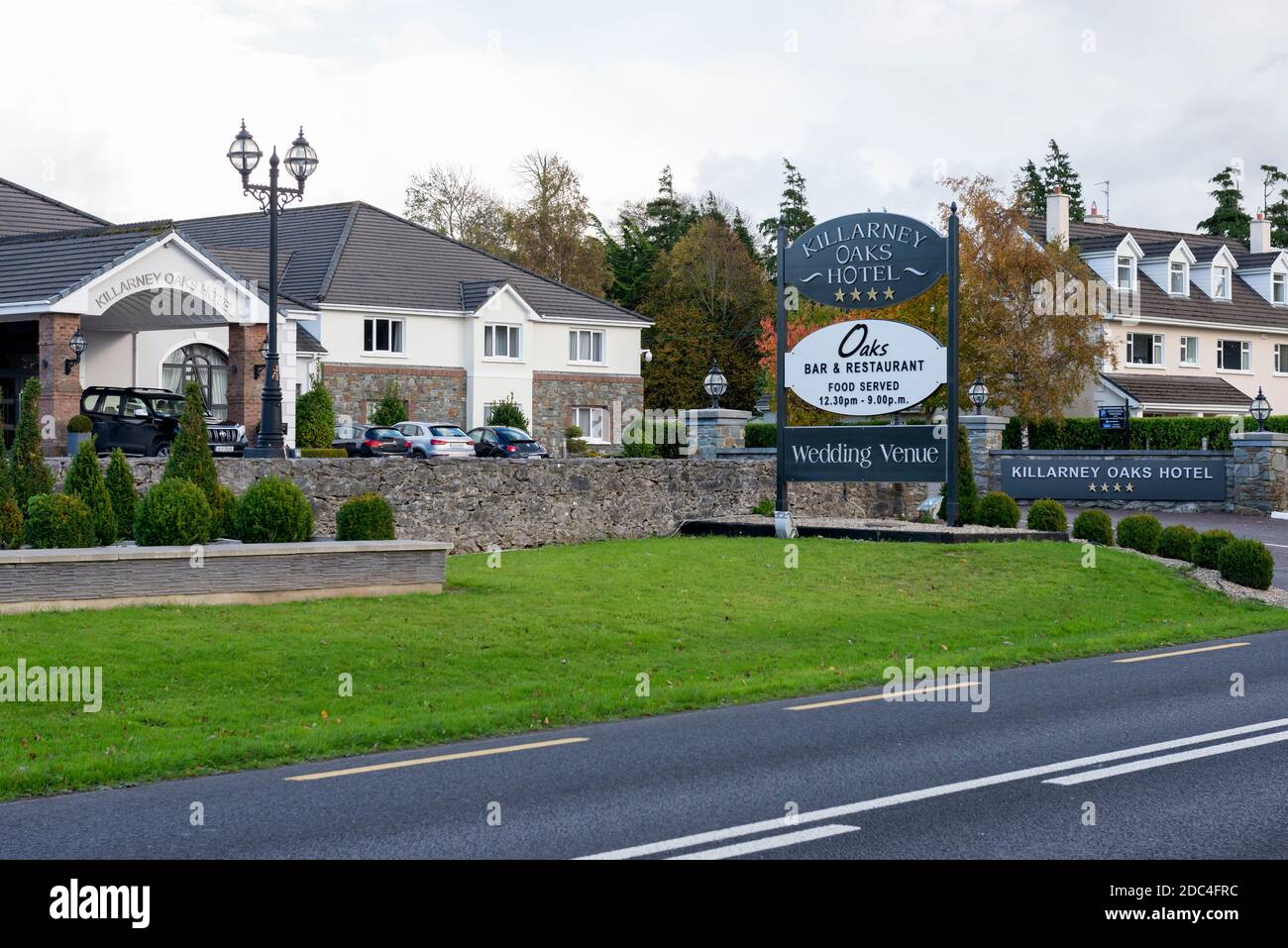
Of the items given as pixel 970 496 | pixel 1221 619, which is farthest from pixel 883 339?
pixel 1221 619

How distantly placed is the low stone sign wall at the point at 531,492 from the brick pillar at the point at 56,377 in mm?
9813

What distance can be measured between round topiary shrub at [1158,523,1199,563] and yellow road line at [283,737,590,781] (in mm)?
16090

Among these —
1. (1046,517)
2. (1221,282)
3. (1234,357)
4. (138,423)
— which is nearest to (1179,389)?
(1234,357)

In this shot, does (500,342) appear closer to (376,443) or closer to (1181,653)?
(376,443)

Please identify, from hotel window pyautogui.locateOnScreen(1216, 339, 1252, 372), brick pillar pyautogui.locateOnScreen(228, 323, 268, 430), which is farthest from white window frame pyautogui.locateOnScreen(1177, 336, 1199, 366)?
brick pillar pyautogui.locateOnScreen(228, 323, 268, 430)

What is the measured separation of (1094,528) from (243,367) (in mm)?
20273

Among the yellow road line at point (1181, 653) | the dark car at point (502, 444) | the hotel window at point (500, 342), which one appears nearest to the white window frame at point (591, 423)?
the hotel window at point (500, 342)

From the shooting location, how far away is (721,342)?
77.9 m

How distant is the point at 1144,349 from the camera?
205 feet

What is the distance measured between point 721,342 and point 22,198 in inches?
1675

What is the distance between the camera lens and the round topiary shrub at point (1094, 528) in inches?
981

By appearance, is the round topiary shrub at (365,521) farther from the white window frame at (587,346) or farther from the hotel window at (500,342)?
the white window frame at (587,346)
